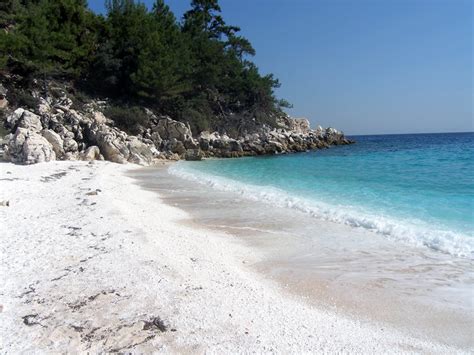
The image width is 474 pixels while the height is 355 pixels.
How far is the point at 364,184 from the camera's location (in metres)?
15.2

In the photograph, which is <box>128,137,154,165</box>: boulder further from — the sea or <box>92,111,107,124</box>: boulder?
the sea

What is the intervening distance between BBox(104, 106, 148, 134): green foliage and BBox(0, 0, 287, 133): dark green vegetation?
0.09m

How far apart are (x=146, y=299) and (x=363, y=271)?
10.8 ft

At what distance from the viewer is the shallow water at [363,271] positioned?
428cm

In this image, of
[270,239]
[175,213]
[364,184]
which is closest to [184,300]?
[270,239]

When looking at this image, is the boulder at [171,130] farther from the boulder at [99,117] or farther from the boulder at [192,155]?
the boulder at [99,117]

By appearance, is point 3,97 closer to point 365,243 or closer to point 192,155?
point 192,155

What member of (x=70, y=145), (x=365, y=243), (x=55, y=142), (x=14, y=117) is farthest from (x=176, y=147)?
(x=365, y=243)

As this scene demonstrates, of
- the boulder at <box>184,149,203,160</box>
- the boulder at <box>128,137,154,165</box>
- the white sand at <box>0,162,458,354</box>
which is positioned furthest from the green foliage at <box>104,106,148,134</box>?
the white sand at <box>0,162,458,354</box>

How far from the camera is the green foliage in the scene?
1294 inches

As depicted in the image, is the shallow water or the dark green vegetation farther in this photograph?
the dark green vegetation

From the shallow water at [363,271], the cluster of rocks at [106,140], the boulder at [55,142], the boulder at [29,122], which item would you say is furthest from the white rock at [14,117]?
the shallow water at [363,271]

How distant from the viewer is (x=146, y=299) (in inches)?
172

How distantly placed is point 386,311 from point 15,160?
705 inches
